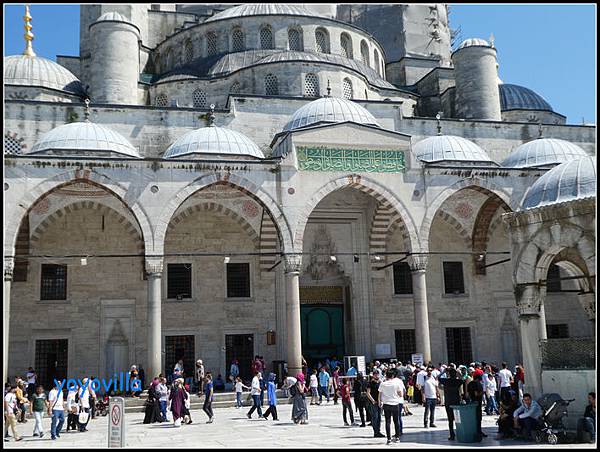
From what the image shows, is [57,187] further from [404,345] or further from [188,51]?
[404,345]

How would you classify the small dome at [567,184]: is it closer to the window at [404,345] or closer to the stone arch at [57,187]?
the stone arch at [57,187]

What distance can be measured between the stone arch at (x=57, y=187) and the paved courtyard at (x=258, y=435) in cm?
399

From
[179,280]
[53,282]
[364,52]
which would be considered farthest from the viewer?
[364,52]

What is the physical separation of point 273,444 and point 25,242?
442 inches

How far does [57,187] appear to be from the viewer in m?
14.6

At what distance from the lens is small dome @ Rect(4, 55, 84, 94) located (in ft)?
65.4

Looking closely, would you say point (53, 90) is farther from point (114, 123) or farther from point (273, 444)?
point (273, 444)

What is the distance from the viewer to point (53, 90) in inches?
781

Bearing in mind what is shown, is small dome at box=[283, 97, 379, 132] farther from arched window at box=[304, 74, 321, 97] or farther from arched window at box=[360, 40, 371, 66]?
arched window at box=[360, 40, 371, 66]

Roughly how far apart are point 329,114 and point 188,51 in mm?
8087

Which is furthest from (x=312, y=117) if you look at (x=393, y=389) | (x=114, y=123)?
(x=393, y=389)

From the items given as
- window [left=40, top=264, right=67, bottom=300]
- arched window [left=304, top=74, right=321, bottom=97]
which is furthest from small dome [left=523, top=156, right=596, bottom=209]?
window [left=40, top=264, right=67, bottom=300]

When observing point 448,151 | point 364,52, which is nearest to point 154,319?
point 448,151

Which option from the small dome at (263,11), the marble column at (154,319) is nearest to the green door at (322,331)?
the marble column at (154,319)
